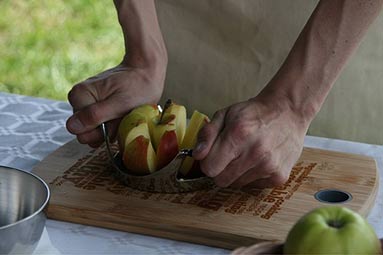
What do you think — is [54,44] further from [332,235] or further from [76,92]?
[332,235]

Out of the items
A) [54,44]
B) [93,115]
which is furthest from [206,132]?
[54,44]

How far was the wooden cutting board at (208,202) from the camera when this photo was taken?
1.18 metres

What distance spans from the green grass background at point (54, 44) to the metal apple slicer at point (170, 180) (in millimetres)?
1746

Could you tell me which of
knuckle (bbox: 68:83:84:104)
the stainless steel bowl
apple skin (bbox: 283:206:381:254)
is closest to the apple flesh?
knuckle (bbox: 68:83:84:104)

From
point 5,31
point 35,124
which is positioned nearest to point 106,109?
point 35,124

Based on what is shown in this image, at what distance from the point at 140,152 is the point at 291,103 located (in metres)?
0.21

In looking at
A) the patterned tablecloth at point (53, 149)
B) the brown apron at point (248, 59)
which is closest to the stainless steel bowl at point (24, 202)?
the patterned tablecloth at point (53, 149)

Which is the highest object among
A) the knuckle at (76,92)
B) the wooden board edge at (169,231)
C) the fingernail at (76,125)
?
the knuckle at (76,92)

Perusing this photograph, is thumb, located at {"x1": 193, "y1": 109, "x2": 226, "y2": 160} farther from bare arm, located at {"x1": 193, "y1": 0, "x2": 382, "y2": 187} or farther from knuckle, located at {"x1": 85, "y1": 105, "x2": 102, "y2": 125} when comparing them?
knuckle, located at {"x1": 85, "y1": 105, "x2": 102, "y2": 125}

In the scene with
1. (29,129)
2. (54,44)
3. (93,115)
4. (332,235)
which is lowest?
(54,44)

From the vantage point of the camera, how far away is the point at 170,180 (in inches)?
50.2

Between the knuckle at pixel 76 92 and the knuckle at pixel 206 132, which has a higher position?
the knuckle at pixel 206 132

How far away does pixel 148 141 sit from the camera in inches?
50.8

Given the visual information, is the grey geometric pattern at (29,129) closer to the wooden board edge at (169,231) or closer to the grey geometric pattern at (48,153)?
the grey geometric pattern at (48,153)
